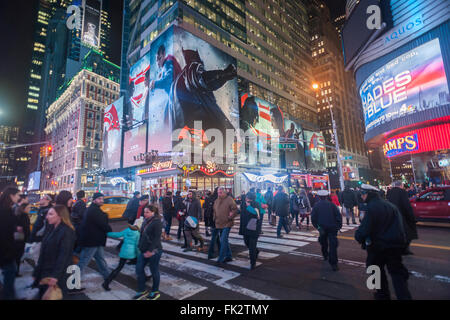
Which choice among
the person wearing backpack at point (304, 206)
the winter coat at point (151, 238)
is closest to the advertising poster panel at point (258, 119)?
the person wearing backpack at point (304, 206)

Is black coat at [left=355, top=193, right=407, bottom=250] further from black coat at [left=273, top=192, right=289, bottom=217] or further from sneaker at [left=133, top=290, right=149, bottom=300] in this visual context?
black coat at [left=273, top=192, right=289, bottom=217]

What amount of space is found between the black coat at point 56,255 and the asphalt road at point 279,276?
1.32 metres

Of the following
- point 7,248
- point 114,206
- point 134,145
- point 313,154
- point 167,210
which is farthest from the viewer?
point 313,154

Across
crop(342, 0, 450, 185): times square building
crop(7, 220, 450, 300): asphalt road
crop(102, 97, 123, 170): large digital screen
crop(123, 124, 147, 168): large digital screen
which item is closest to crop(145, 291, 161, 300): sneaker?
crop(7, 220, 450, 300): asphalt road

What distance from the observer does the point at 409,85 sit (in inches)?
756

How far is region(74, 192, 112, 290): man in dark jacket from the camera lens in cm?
450

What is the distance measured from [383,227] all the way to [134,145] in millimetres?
39121

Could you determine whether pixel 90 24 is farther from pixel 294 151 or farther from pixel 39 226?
pixel 39 226

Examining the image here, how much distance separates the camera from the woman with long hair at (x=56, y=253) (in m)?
3.14

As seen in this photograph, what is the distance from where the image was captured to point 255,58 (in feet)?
160

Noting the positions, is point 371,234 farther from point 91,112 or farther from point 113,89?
point 113,89

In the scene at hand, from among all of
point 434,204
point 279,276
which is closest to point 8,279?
point 279,276

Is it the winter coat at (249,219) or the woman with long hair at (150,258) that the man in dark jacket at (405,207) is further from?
the woman with long hair at (150,258)

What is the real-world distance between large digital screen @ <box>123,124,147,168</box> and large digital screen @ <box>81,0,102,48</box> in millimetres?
74791
